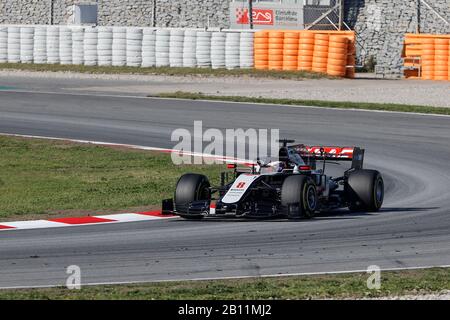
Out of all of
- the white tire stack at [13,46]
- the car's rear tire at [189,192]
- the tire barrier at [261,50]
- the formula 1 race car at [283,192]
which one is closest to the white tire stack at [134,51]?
the tire barrier at [261,50]

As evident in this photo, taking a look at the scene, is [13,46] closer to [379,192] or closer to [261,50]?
[261,50]

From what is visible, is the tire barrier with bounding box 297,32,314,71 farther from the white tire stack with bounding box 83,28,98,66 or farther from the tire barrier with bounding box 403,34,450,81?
the white tire stack with bounding box 83,28,98,66

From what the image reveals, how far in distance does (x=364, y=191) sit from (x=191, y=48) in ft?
81.5

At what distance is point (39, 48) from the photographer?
4300 cm

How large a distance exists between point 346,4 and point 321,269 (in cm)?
3414

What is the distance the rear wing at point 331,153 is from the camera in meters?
16.5

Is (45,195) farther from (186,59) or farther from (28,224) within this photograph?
(186,59)

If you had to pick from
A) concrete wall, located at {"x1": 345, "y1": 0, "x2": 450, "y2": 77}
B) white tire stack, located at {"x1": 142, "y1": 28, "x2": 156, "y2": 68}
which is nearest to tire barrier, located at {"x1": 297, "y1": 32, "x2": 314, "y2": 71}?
concrete wall, located at {"x1": 345, "y1": 0, "x2": 450, "y2": 77}

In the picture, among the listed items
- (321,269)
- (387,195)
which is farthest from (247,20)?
(321,269)

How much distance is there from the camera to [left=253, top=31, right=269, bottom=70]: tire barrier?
38.8 metres

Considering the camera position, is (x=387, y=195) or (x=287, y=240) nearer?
(x=287, y=240)

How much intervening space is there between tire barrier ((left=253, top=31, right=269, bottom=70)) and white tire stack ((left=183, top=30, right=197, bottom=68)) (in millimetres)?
2316

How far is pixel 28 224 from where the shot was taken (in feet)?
49.9
